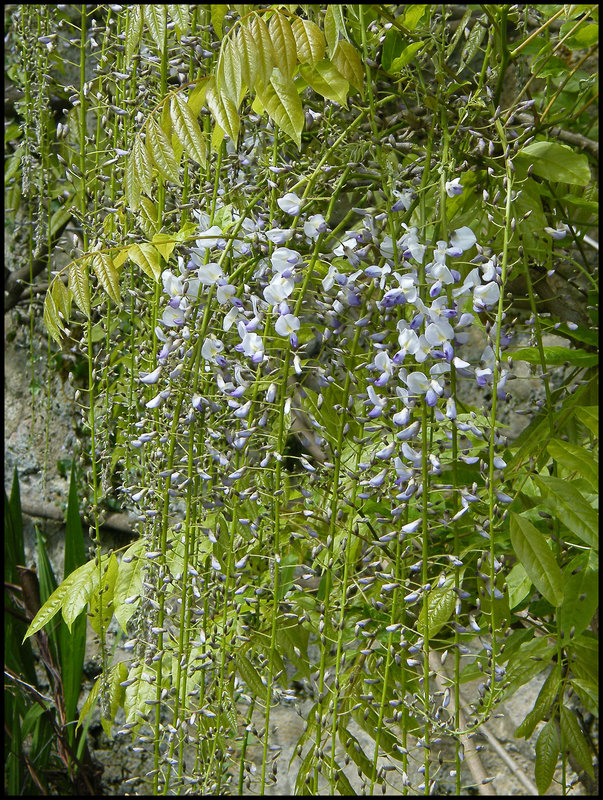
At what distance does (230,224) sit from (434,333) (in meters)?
0.29

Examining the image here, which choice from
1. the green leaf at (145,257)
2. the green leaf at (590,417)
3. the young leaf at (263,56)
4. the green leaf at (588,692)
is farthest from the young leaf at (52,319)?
the green leaf at (588,692)

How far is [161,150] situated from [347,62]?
0.22 m

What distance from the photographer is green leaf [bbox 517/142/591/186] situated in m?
0.78

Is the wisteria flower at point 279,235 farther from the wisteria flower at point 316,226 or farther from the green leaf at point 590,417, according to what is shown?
the green leaf at point 590,417

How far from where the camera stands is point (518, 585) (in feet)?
3.01

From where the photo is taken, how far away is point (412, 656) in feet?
2.92

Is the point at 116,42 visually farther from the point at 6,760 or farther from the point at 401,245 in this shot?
the point at 6,760

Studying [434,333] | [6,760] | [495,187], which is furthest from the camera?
[6,760]

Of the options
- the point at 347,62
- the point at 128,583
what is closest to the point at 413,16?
the point at 347,62

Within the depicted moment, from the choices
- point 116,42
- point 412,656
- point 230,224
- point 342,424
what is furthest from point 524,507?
point 116,42

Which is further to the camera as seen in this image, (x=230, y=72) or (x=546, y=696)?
(x=546, y=696)

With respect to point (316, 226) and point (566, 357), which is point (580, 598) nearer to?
point (566, 357)

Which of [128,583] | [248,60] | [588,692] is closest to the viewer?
[248,60]

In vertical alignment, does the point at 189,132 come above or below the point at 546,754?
above
